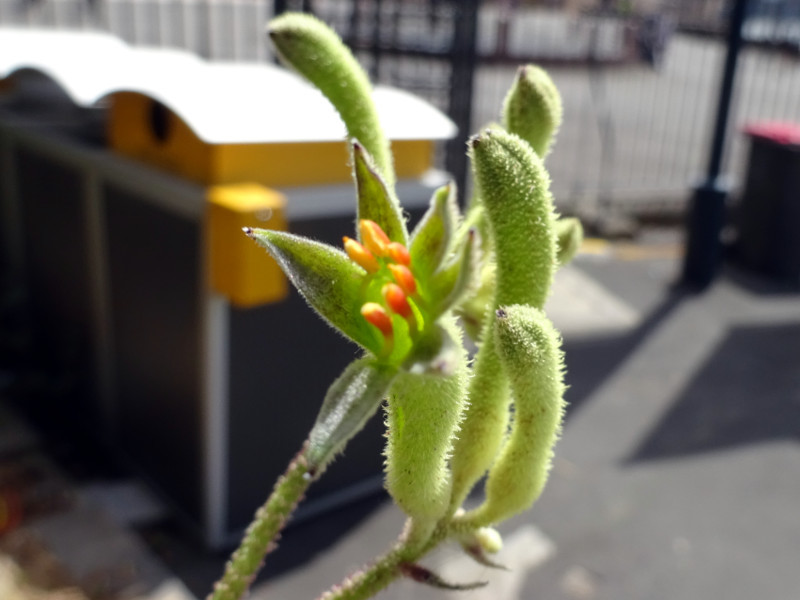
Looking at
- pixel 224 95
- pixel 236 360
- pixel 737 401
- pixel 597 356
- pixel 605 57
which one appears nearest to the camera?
pixel 224 95

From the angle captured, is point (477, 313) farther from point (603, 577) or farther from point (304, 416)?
point (603, 577)

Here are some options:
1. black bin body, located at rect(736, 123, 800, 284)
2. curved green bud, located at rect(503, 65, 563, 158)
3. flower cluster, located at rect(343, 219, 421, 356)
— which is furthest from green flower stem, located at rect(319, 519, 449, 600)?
black bin body, located at rect(736, 123, 800, 284)

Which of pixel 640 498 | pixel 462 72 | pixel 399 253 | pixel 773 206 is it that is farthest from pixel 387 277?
pixel 773 206

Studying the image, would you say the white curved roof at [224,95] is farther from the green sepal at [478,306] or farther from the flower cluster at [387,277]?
the flower cluster at [387,277]

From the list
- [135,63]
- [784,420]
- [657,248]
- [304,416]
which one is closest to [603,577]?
[304,416]

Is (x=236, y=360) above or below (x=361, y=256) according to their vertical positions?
below

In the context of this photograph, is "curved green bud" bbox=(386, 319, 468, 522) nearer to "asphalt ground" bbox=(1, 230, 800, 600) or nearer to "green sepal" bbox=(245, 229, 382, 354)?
"green sepal" bbox=(245, 229, 382, 354)

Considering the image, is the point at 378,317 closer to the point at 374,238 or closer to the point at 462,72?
the point at 374,238
